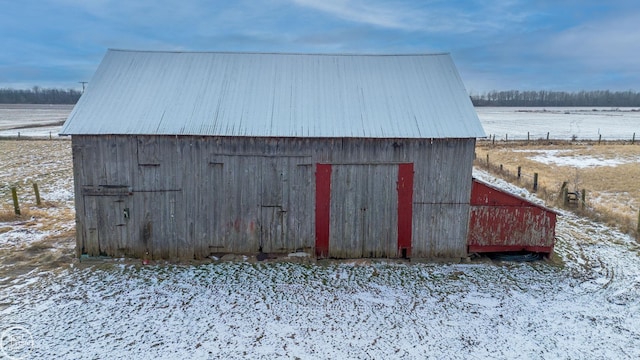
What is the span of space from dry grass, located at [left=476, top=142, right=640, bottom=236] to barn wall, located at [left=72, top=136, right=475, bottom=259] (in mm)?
7693

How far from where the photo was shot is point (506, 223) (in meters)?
11.3

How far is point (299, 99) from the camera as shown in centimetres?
1177

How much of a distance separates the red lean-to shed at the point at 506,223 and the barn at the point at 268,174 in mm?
390

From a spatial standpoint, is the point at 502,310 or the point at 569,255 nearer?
the point at 502,310

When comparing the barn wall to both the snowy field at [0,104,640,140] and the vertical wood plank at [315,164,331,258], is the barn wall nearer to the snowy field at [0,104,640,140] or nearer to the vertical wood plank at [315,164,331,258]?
the vertical wood plank at [315,164,331,258]

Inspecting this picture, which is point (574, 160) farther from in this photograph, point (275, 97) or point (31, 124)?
point (31, 124)

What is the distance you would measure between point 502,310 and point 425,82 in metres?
6.85

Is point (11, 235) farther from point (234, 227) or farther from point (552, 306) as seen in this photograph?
point (552, 306)

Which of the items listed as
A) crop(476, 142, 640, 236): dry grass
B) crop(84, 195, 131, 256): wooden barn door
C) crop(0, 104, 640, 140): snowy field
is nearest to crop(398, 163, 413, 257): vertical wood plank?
crop(84, 195, 131, 256): wooden barn door

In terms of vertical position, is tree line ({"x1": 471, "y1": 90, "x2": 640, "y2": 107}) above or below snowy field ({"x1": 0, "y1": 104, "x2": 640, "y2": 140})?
above

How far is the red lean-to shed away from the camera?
1123 cm

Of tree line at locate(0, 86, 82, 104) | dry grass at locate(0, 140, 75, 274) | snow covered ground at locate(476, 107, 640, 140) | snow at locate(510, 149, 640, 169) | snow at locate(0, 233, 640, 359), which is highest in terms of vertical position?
tree line at locate(0, 86, 82, 104)

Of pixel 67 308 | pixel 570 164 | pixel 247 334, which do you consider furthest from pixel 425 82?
pixel 570 164

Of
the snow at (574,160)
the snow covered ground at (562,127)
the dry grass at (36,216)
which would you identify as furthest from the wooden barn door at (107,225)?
the snow covered ground at (562,127)
